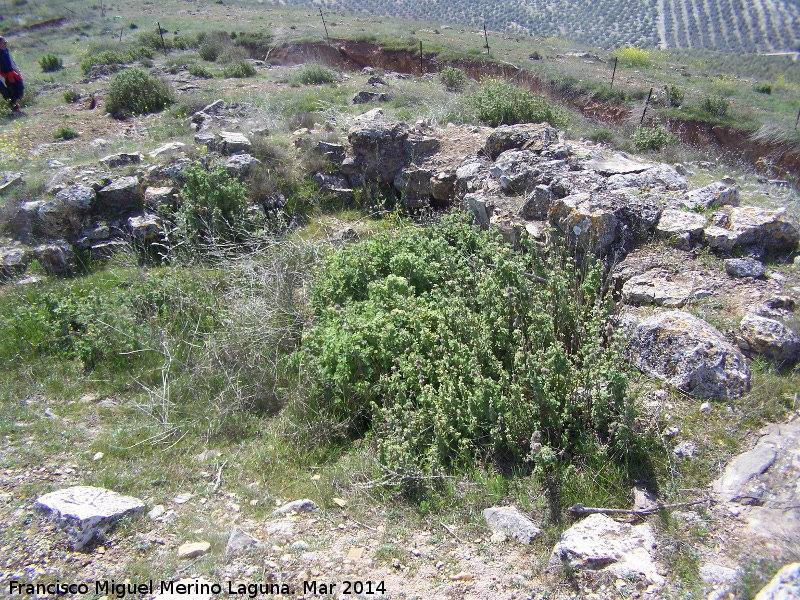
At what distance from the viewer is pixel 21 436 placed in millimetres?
3762

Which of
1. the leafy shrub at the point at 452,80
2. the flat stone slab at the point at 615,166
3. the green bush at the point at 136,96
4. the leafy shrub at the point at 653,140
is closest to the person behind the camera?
the flat stone slab at the point at 615,166

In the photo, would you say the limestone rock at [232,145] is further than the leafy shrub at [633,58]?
No

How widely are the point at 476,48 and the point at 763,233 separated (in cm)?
2211

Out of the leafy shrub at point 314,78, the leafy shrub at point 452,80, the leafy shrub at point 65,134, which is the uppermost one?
the leafy shrub at point 314,78

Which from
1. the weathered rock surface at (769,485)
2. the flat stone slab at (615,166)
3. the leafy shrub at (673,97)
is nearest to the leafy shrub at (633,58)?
the leafy shrub at (673,97)

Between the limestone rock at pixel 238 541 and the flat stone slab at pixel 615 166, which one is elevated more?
the flat stone slab at pixel 615 166

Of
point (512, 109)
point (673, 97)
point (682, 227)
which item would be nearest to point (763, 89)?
point (673, 97)

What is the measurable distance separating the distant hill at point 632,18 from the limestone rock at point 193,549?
4272 cm

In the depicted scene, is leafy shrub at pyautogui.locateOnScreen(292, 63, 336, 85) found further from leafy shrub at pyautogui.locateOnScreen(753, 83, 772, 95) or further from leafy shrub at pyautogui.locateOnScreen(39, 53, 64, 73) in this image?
leafy shrub at pyautogui.locateOnScreen(753, 83, 772, 95)

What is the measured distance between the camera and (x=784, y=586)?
75.7 inches

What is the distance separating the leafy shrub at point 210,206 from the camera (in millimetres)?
6083

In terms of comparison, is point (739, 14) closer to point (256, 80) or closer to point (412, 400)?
point (256, 80)

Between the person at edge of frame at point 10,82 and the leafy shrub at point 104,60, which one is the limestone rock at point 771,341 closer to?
the person at edge of frame at point 10,82

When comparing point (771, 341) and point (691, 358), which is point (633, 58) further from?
point (691, 358)
